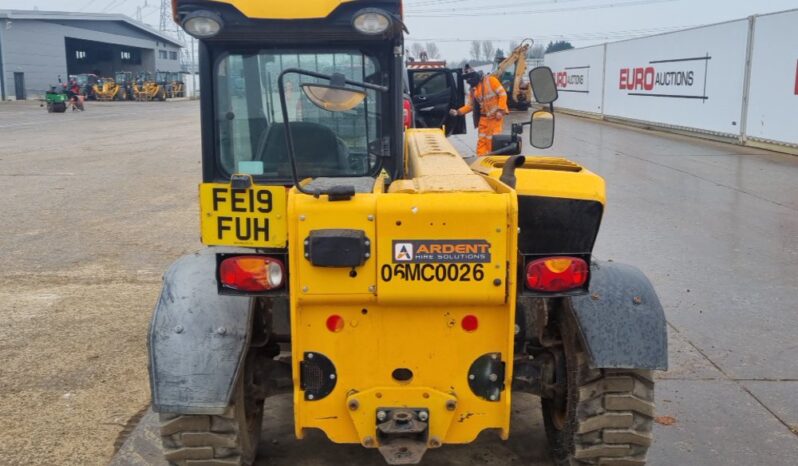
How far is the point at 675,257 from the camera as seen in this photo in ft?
26.5

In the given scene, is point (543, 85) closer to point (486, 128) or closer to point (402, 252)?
point (402, 252)

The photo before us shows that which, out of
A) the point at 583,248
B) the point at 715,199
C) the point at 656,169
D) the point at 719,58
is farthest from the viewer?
the point at 719,58

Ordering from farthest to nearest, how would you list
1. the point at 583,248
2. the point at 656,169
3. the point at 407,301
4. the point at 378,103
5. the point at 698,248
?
the point at 656,169
the point at 698,248
the point at 378,103
the point at 583,248
the point at 407,301

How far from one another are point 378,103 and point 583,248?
144 centimetres

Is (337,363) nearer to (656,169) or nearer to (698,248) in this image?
(698,248)

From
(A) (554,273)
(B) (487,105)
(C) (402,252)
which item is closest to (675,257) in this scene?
(B) (487,105)

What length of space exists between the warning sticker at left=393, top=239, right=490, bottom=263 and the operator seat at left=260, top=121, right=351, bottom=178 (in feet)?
4.46

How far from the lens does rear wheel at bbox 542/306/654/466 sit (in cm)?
320

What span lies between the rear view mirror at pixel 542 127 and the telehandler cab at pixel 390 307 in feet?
3.69

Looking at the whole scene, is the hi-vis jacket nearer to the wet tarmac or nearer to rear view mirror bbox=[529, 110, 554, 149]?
the wet tarmac

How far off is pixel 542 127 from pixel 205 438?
276cm

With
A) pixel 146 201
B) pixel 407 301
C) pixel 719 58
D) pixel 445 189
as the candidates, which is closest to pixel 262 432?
pixel 407 301

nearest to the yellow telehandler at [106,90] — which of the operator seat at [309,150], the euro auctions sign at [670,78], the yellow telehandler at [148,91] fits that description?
the yellow telehandler at [148,91]

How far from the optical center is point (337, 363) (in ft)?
9.77
